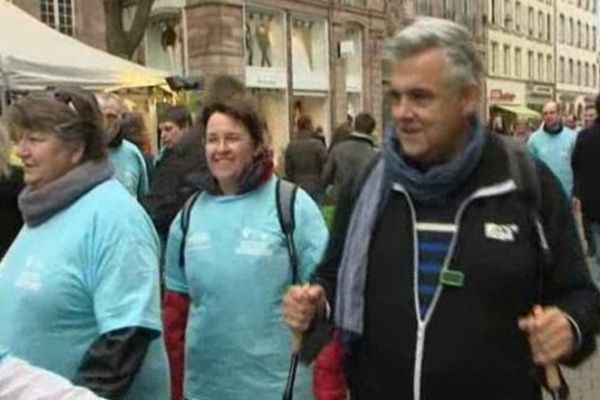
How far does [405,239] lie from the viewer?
251 centimetres

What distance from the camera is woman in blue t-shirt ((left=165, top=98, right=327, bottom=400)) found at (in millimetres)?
3438

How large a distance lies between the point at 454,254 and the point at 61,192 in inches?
50.3

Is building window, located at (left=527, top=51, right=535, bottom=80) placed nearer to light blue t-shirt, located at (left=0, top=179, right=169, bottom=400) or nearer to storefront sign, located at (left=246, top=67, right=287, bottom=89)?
storefront sign, located at (left=246, top=67, right=287, bottom=89)

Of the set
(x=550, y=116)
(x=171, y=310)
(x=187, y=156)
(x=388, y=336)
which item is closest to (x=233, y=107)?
(x=171, y=310)

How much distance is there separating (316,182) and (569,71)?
60041 millimetres

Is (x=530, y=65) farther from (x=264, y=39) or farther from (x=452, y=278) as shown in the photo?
(x=452, y=278)

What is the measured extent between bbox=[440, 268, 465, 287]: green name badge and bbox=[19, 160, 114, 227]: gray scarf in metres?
1.20

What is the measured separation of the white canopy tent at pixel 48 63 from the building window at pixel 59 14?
11.6 m

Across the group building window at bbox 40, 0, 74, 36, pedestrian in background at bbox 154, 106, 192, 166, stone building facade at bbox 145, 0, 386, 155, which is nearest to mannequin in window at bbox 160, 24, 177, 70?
stone building facade at bbox 145, 0, 386, 155

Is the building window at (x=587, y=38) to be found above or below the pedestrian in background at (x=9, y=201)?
above

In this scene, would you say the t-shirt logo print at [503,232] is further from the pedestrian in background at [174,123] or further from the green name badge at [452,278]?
the pedestrian in background at [174,123]

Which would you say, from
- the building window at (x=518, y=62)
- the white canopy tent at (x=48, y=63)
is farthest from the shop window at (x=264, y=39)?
the building window at (x=518, y=62)

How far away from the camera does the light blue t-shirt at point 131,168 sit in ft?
20.7

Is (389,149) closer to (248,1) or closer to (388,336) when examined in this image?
(388,336)
